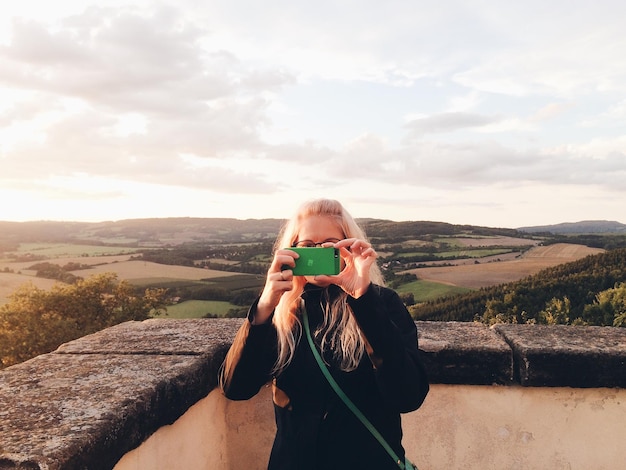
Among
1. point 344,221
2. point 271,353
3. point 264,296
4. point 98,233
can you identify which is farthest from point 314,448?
point 98,233

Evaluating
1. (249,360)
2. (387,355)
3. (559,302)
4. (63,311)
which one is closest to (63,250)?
(63,311)

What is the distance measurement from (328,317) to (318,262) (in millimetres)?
285

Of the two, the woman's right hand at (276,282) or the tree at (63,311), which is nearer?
the woman's right hand at (276,282)

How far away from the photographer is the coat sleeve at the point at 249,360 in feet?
5.75

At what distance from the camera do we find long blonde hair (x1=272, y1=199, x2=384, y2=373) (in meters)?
1.76

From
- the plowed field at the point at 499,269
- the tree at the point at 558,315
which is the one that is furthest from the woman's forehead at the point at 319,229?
the plowed field at the point at 499,269

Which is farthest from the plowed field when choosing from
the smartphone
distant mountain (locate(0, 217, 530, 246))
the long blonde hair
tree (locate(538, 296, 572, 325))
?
the smartphone

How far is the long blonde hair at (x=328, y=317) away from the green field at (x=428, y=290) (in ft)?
69.7

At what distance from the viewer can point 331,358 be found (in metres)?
1.77

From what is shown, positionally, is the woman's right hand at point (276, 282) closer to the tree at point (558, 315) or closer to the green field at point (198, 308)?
the tree at point (558, 315)

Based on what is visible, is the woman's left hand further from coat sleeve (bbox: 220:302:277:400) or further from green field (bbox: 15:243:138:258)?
green field (bbox: 15:243:138:258)

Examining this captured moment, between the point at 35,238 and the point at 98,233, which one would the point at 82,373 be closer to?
the point at 35,238

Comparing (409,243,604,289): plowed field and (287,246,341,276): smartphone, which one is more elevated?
(287,246,341,276): smartphone

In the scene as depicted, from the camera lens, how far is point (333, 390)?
1.72 metres
